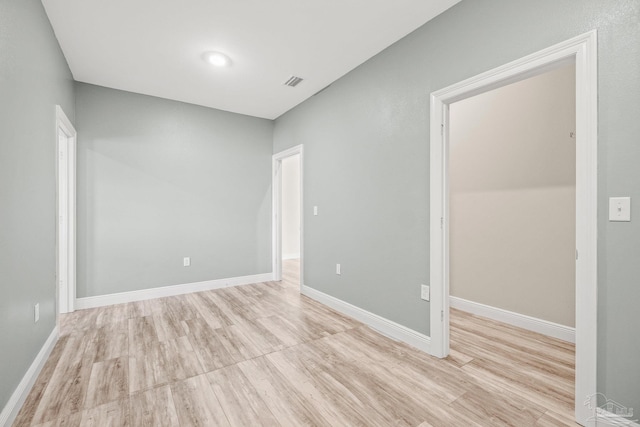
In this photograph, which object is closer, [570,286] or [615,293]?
[615,293]

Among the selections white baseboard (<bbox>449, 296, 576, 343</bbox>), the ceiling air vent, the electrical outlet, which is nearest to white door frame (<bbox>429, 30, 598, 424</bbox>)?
the electrical outlet

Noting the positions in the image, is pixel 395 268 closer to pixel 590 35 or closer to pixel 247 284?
pixel 590 35

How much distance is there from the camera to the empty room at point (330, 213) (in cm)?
152

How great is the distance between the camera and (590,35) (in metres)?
1.48

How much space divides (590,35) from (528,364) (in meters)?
2.18

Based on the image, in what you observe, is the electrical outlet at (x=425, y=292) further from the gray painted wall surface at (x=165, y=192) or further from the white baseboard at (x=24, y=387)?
the gray painted wall surface at (x=165, y=192)

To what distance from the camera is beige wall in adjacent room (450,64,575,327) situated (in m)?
2.53

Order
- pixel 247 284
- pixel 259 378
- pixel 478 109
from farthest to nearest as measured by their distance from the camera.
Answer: pixel 247 284, pixel 478 109, pixel 259 378

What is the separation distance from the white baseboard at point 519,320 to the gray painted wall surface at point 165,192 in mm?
2992

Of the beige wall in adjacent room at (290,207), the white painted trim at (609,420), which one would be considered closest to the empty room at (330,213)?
the white painted trim at (609,420)

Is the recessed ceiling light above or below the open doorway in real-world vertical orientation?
above

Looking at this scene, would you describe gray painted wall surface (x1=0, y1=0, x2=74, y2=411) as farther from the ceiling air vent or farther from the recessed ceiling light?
the ceiling air vent

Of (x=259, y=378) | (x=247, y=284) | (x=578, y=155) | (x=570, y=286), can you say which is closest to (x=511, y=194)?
(x=570, y=286)

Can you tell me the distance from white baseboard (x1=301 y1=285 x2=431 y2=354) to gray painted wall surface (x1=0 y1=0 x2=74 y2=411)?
260 cm
